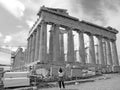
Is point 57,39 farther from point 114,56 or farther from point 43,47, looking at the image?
point 114,56

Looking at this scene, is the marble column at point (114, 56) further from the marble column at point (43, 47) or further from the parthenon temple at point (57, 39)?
the marble column at point (43, 47)

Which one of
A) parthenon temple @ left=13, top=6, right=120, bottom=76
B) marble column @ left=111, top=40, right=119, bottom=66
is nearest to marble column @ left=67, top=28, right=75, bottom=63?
parthenon temple @ left=13, top=6, right=120, bottom=76

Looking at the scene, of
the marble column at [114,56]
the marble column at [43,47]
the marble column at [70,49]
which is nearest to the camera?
the marble column at [43,47]

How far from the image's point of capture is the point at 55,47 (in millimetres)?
35281

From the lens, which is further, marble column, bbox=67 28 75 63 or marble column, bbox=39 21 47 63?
marble column, bbox=67 28 75 63

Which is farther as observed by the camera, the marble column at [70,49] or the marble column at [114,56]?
the marble column at [114,56]

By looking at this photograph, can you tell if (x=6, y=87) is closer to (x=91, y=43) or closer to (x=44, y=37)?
(x=44, y=37)

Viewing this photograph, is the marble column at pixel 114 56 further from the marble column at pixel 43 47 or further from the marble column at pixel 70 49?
the marble column at pixel 43 47

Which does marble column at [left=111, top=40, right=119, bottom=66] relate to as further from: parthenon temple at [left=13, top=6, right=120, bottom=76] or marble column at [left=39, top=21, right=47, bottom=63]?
marble column at [left=39, top=21, right=47, bottom=63]

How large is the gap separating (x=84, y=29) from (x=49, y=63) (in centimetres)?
2055

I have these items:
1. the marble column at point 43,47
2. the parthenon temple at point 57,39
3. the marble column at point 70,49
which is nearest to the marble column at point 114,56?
the parthenon temple at point 57,39

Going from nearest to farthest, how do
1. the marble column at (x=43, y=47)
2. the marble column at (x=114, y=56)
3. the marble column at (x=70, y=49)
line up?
the marble column at (x=43, y=47)
the marble column at (x=70, y=49)
the marble column at (x=114, y=56)

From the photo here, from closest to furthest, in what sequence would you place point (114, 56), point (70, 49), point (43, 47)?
point (43, 47) < point (70, 49) < point (114, 56)

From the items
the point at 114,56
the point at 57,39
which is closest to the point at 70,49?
the point at 57,39
